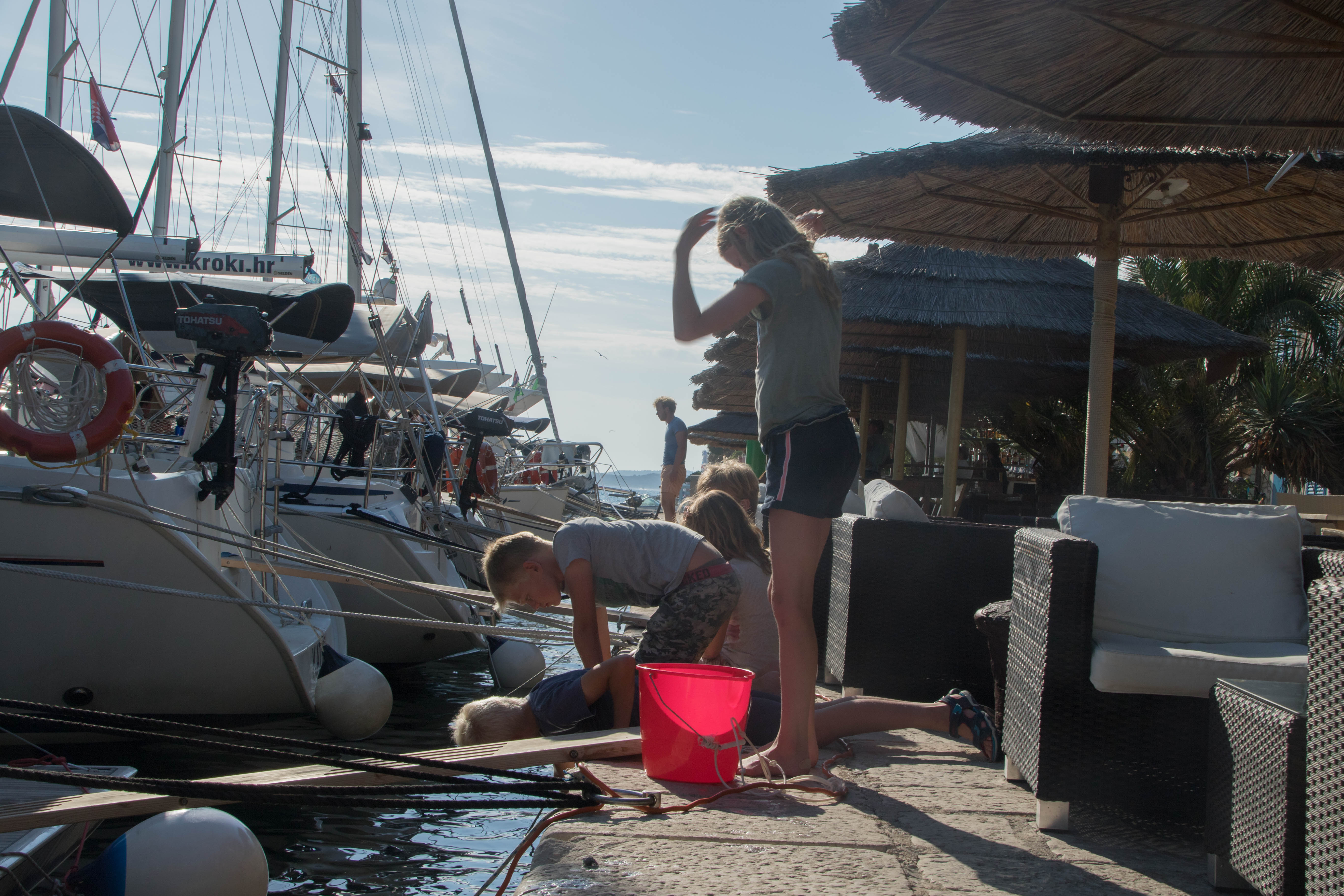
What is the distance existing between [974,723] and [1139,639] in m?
0.76

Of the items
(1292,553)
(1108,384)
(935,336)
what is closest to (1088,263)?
(935,336)

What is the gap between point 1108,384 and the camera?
557 centimetres

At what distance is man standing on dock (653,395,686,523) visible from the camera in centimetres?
1210

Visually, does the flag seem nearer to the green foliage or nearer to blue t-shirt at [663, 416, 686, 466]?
blue t-shirt at [663, 416, 686, 466]

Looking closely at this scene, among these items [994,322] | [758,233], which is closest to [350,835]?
[758,233]

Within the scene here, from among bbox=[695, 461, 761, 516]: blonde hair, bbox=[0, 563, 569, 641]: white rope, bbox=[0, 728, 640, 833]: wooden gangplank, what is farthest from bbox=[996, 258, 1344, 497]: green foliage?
bbox=[0, 728, 640, 833]: wooden gangplank

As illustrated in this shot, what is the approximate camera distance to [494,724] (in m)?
3.60

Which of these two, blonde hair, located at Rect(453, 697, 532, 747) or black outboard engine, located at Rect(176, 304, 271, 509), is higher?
black outboard engine, located at Rect(176, 304, 271, 509)

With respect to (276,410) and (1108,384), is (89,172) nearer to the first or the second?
(276,410)

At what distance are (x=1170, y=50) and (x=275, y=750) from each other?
375cm

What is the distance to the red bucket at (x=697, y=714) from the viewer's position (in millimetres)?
2709

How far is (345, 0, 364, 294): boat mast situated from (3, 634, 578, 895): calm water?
992 cm

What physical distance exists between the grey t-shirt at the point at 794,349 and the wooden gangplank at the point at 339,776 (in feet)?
3.62

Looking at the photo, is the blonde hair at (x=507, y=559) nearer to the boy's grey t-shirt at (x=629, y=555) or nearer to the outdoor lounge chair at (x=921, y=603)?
the boy's grey t-shirt at (x=629, y=555)
